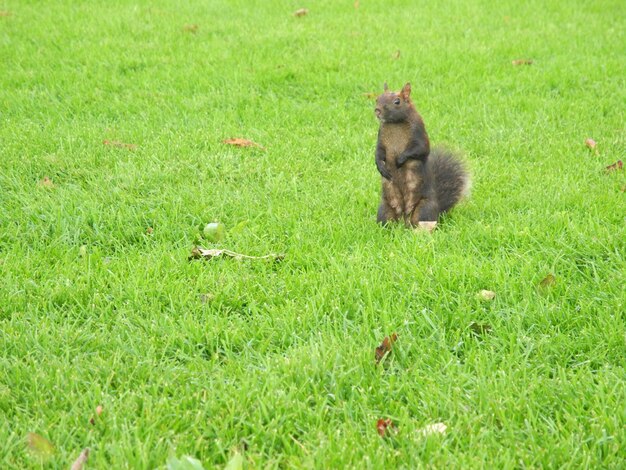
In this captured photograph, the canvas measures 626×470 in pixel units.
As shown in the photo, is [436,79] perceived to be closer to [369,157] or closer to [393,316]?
[369,157]

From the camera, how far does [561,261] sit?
11.5 feet

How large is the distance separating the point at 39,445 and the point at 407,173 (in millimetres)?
2497

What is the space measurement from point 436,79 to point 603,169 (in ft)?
8.13

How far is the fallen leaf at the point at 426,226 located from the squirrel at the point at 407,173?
0.03 metres

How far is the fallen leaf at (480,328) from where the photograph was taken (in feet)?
9.94

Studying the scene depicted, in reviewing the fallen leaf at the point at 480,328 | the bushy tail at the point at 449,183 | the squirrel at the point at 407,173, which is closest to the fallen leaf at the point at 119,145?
the squirrel at the point at 407,173

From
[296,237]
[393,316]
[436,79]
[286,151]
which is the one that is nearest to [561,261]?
[393,316]

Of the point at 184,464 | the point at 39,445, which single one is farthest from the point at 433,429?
the point at 39,445

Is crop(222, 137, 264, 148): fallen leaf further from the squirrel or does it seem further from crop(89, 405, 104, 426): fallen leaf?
crop(89, 405, 104, 426): fallen leaf

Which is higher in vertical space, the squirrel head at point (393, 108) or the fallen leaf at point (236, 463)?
the squirrel head at point (393, 108)

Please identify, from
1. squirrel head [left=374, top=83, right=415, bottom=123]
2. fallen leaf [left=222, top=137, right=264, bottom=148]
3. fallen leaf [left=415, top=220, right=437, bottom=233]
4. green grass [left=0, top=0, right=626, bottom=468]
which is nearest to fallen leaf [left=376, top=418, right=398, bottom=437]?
green grass [left=0, top=0, right=626, bottom=468]

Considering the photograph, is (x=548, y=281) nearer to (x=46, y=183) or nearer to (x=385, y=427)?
(x=385, y=427)

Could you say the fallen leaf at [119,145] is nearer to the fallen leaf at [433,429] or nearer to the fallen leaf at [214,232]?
the fallen leaf at [214,232]

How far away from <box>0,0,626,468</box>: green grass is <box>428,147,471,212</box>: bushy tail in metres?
0.11
